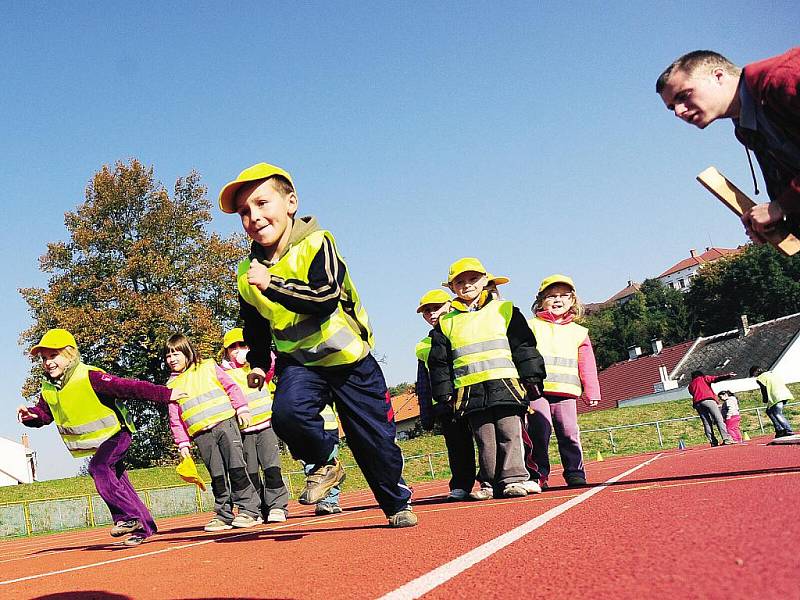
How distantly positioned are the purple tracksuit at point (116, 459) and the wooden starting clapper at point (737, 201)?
17.0 ft

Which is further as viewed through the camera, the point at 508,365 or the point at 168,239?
the point at 168,239

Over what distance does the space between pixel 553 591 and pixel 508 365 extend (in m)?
4.65

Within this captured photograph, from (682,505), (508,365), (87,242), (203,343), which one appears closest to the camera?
(682,505)

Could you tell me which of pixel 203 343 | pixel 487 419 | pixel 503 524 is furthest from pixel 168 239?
pixel 503 524

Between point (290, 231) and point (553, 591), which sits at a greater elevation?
point (290, 231)

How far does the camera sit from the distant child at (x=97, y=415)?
275 inches

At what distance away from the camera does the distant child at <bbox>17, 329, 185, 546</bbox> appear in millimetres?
6984

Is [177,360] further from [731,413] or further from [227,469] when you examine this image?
[731,413]

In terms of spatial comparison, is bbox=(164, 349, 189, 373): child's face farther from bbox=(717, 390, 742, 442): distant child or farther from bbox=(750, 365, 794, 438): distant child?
bbox=(717, 390, 742, 442): distant child

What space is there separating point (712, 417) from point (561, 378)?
11290 millimetres

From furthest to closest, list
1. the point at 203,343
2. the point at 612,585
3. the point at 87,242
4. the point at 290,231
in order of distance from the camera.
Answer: the point at 87,242 < the point at 203,343 < the point at 290,231 < the point at 612,585

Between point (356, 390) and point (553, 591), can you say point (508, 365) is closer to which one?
point (356, 390)

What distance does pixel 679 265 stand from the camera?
141m

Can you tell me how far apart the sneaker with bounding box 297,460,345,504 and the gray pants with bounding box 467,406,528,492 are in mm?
2557
